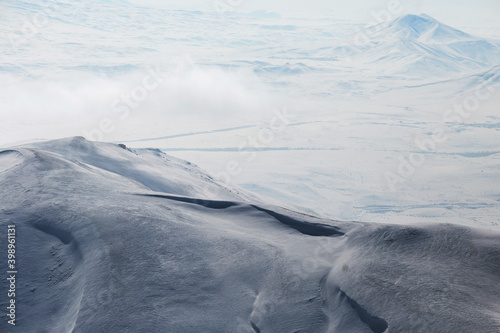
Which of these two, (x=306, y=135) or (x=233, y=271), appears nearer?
(x=233, y=271)

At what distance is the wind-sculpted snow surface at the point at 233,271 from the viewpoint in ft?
25.8

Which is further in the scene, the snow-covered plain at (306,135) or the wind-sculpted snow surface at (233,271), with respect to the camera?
the snow-covered plain at (306,135)

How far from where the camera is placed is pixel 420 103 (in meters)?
194

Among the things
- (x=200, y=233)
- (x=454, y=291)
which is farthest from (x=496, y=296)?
(x=200, y=233)

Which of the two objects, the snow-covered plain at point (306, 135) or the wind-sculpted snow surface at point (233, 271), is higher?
the wind-sculpted snow surface at point (233, 271)

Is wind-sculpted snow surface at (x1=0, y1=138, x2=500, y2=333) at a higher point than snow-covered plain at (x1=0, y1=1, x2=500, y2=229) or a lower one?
higher

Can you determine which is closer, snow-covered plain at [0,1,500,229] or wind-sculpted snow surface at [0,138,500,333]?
wind-sculpted snow surface at [0,138,500,333]

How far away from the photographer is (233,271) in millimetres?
9250

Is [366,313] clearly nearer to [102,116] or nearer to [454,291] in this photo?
[454,291]

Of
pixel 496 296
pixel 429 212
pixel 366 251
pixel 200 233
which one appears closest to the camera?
pixel 496 296

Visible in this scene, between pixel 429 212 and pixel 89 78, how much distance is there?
465 ft

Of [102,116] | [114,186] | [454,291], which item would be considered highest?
[454,291]

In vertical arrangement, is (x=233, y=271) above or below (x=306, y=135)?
above

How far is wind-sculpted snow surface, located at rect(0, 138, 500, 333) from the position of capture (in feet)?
25.8
